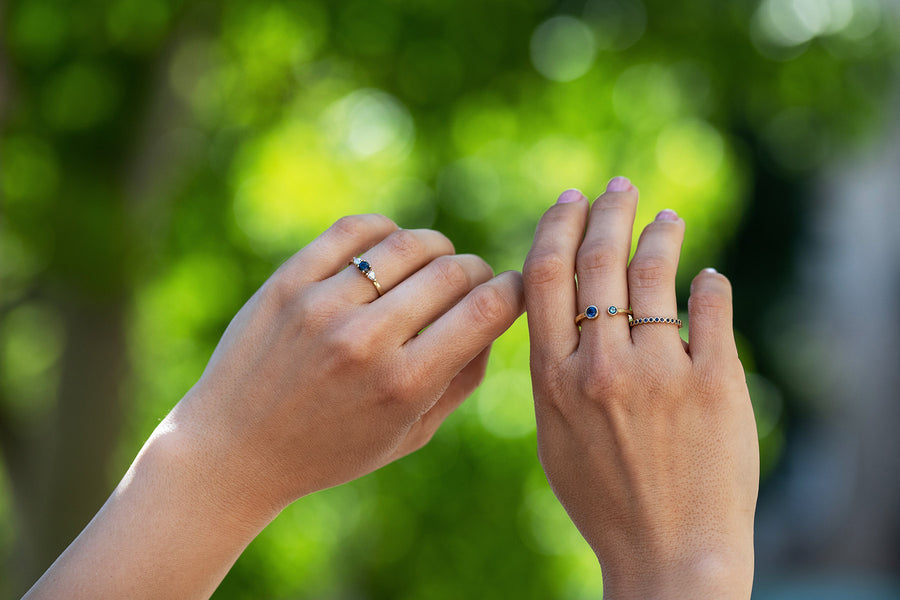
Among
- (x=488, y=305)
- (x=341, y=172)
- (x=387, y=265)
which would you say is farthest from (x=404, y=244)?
(x=341, y=172)

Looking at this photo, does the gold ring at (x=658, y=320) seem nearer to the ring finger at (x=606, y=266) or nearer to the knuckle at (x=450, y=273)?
the ring finger at (x=606, y=266)

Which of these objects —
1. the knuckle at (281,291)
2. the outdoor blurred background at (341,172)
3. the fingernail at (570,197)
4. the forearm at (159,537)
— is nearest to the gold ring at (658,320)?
the fingernail at (570,197)

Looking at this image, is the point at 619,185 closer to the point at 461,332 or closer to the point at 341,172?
the point at 461,332

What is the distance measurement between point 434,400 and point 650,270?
406mm

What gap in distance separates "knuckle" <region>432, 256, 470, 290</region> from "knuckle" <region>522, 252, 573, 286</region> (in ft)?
0.37

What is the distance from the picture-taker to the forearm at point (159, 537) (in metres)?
1.10

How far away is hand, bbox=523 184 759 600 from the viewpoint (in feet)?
3.59

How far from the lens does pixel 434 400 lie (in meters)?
1.31

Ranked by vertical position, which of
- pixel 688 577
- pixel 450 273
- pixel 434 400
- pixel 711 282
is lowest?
pixel 688 577

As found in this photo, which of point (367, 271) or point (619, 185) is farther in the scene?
point (619, 185)

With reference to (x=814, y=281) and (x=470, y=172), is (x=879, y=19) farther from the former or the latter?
(x=814, y=281)

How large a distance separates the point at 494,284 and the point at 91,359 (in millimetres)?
3943

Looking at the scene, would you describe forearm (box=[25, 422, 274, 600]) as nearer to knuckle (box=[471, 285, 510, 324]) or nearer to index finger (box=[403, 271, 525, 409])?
index finger (box=[403, 271, 525, 409])

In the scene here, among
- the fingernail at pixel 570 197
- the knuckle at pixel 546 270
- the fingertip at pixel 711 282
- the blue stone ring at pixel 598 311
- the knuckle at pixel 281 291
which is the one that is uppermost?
the fingernail at pixel 570 197
